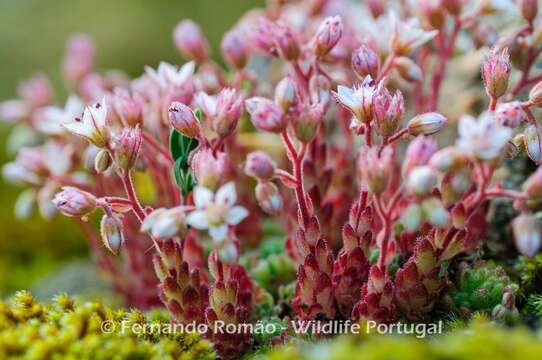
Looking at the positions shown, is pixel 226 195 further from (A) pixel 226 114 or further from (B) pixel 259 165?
(A) pixel 226 114

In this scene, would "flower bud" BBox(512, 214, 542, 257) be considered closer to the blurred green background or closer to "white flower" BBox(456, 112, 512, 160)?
"white flower" BBox(456, 112, 512, 160)

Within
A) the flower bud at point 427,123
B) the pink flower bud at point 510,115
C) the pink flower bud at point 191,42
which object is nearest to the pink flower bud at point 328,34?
the flower bud at point 427,123

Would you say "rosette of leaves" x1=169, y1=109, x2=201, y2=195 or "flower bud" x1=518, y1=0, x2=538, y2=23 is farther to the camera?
"flower bud" x1=518, y1=0, x2=538, y2=23

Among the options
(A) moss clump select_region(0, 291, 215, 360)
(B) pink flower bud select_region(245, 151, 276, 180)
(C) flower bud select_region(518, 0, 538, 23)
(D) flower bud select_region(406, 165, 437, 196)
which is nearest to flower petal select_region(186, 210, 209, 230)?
(B) pink flower bud select_region(245, 151, 276, 180)

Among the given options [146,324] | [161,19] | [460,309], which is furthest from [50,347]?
[161,19]

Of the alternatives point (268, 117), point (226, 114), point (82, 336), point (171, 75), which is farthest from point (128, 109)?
point (82, 336)

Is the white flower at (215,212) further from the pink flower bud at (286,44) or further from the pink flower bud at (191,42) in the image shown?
the pink flower bud at (191,42)

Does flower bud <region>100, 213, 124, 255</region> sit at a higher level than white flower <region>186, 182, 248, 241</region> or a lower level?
lower
